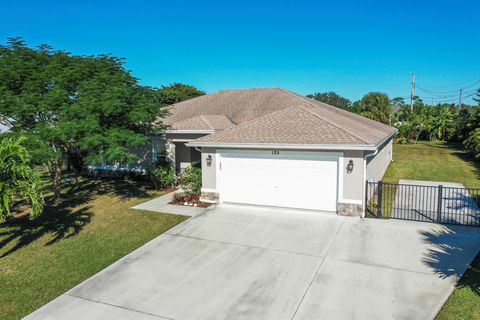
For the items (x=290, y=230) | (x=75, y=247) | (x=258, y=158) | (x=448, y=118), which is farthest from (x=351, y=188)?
(x=448, y=118)

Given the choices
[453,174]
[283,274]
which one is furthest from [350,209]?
[453,174]

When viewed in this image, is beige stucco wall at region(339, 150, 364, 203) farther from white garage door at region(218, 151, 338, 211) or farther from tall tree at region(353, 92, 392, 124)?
tall tree at region(353, 92, 392, 124)

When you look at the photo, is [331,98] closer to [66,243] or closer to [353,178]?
[353,178]

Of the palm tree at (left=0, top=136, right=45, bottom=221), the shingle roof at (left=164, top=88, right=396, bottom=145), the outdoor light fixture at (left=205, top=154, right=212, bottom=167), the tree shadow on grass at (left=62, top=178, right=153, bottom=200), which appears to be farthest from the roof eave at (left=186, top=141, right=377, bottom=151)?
the palm tree at (left=0, top=136, right=45, bottom=221)

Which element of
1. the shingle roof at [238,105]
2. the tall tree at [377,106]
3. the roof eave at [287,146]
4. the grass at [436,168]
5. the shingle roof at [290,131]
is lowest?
the grass at [436,168]

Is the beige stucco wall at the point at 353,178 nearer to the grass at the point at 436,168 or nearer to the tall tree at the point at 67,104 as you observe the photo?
the tall tree at the point at 67,104

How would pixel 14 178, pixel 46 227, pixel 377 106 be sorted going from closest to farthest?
pixel 14 178 < pixel 46 227 < pixel 377 106

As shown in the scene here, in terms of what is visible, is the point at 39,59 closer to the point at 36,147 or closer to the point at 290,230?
the point at 36,147

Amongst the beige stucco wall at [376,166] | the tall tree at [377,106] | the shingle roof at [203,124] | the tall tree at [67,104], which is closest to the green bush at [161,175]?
the shingle roof at [203,124]
